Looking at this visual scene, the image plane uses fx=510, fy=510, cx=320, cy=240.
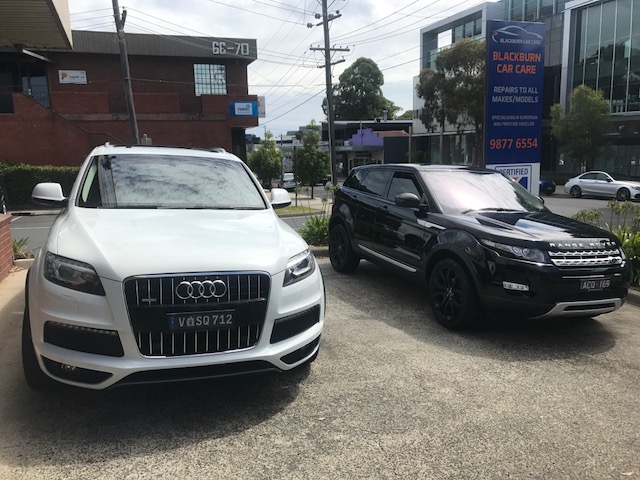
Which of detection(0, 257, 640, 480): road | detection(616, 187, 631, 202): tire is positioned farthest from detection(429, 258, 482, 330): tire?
detection(616, 187, 631, 202): tire

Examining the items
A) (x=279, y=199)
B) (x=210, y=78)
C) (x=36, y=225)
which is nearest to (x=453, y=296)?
(x=279, y=199)

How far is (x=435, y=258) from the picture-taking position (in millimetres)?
5516

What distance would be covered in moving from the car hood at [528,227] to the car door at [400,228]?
635mm

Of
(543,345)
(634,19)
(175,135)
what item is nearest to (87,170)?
(543,345)

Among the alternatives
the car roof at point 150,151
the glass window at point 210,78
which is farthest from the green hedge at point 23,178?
the car roof at point 150,151

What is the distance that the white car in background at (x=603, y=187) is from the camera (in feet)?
79.0

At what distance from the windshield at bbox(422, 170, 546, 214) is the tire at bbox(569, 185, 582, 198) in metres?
24.0

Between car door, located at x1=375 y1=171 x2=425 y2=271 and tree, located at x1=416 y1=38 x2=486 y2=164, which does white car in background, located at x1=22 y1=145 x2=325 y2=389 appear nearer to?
car door, located at x1=375 y1=171 x2=425 y2=271

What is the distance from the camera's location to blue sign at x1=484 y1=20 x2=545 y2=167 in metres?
9.00

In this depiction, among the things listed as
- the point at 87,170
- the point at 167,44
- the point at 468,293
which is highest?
the point at 167,44

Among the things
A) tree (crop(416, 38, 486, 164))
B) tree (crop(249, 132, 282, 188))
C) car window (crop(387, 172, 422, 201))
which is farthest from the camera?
tree (crop(249, 132, 282, 188))

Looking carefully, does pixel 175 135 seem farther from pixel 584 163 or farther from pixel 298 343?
pixel 298 343

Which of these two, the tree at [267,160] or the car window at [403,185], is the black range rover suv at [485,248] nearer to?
the car window at [403,185]

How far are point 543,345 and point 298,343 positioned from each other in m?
2.67
